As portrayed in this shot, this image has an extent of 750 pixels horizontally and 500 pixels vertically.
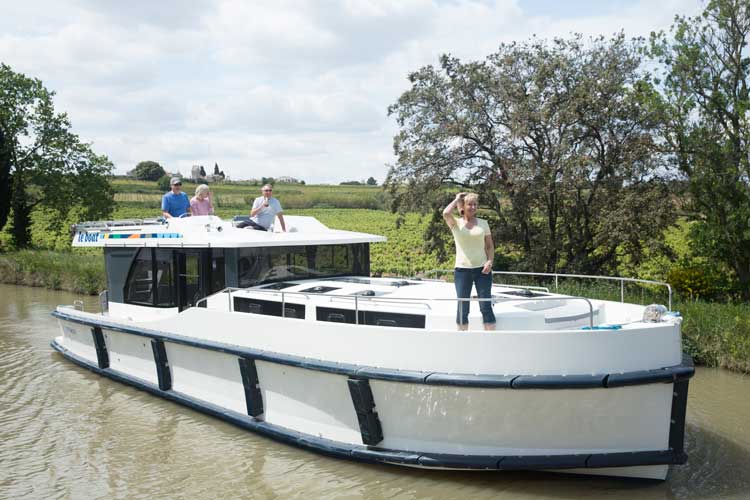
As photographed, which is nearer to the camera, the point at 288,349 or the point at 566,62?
the point at 288,349

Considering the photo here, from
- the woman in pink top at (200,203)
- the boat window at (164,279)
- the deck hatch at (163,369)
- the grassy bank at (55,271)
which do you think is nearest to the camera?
the deck hatch at (163,369)

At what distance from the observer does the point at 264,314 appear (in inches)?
305

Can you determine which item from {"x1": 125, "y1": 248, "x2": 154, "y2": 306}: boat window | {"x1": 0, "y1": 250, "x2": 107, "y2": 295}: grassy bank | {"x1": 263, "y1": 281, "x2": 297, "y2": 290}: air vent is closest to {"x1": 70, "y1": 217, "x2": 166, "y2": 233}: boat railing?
{"x1": 125, "y1": 248, "x2": 154, "y2": 306}: boat window

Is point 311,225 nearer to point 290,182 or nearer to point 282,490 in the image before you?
point 282,490

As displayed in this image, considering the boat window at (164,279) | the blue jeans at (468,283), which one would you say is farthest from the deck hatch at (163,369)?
the blue jeans at (468,283)

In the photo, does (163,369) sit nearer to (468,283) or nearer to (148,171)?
(468,283)

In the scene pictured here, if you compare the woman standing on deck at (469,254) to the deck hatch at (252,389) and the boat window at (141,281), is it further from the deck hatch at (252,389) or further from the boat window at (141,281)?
the boat window at (141,281)

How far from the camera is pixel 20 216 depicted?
29.8 meters

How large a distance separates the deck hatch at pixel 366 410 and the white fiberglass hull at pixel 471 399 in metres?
0.01

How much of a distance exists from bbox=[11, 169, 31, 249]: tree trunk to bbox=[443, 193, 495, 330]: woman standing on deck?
2835 cm

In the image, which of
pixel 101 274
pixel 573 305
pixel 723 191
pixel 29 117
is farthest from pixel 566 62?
pixel 29 117

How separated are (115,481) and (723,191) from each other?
12417 millimetres

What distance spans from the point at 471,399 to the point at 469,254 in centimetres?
151

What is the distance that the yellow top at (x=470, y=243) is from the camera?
6.50 metres
